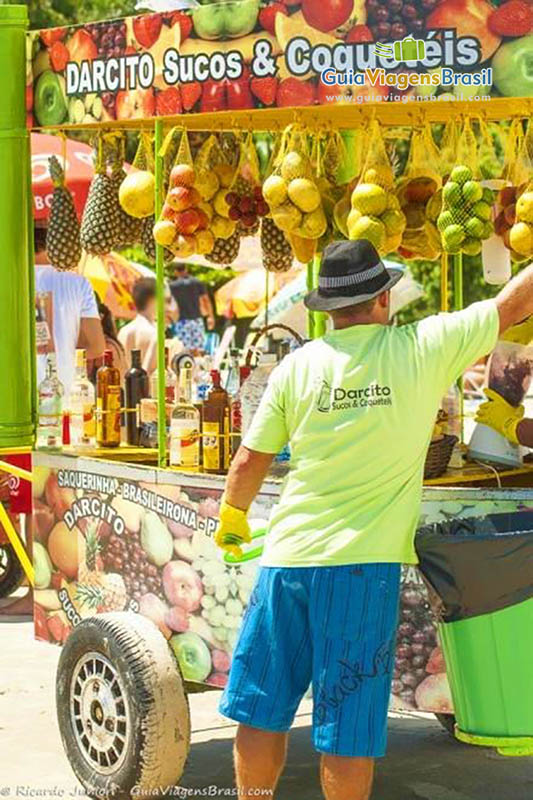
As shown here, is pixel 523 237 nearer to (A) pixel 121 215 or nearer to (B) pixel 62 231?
(A) pixel 121 215

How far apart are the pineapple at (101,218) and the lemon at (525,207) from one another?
173 centimetres

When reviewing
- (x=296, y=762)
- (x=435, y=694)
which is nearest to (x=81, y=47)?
(x=435, y=694)

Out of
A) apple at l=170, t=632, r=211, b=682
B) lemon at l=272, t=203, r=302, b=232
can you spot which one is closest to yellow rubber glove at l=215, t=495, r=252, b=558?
apple at l=170, t=632, r=211, b=682

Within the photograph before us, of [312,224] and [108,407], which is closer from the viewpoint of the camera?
[312,224]

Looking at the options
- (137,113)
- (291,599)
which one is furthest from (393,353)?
(137,113)

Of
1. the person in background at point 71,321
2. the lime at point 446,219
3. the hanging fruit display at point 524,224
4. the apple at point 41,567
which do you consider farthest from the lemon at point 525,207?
the person in background at point 71,321

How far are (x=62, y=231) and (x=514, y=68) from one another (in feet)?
7.33

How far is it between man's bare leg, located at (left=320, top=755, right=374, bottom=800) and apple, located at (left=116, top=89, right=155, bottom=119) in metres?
2.24

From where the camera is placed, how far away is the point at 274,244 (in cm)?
646

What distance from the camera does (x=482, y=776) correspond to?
17.9 ft

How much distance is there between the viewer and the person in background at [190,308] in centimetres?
1520

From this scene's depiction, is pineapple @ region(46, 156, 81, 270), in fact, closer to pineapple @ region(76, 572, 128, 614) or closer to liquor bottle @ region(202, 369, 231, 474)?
liquor bottle @ region(202, 369, 231, 474)

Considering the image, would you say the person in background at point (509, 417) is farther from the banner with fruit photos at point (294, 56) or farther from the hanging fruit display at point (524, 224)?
the banner with fruit photos at point (294, 56)

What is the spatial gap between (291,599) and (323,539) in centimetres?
19
